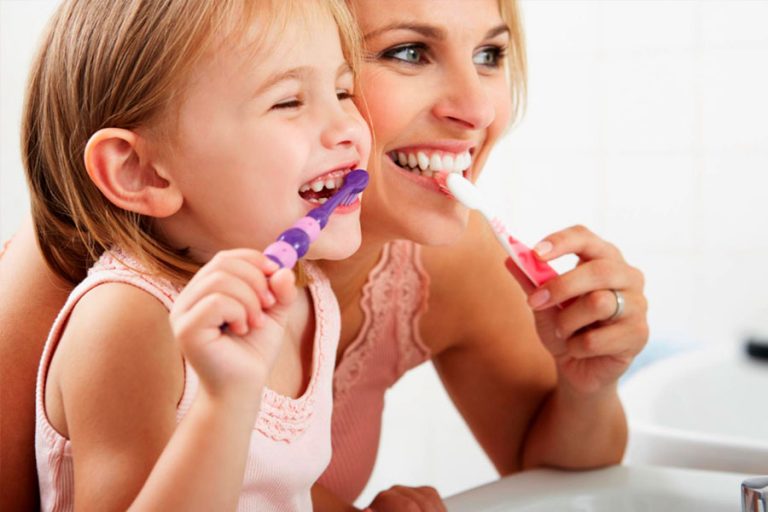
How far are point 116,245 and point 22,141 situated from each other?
11 cm

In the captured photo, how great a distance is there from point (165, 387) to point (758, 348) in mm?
836

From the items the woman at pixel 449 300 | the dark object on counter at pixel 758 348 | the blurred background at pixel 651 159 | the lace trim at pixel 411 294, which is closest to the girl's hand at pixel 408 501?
the woman at pixel 449 300

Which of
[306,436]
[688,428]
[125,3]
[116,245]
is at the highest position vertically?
[125,3]

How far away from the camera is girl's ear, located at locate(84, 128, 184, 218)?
0.71 m

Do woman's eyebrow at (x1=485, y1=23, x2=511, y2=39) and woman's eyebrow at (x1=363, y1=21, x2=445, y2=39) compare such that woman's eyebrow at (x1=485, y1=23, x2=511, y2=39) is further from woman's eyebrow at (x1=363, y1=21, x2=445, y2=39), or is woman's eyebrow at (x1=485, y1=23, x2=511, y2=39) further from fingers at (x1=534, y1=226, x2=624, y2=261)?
fingers at (x1=534, y1=226, x2=624, y2=261)

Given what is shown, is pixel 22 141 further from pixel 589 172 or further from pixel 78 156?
pixel 589 172

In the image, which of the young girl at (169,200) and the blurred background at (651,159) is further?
the blurred background at (651,159)

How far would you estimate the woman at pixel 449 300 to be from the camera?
0.85 m

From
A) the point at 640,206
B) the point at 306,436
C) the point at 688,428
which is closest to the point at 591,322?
the point at 306,436

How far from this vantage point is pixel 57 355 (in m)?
0.72

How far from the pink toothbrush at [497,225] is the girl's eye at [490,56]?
4.4 inches

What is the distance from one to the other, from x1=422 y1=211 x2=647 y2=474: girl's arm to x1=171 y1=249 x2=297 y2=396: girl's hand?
0.41 metres

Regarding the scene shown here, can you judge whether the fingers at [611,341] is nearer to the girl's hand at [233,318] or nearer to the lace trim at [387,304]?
the lace trim at [387,304]

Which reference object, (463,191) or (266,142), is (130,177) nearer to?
(266,142)
